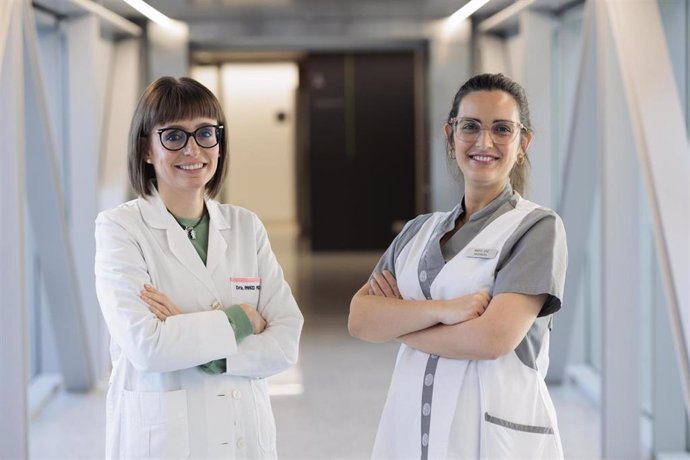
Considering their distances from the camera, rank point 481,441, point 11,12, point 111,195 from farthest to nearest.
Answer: point 111,195 < point 11,12 < point 481,441

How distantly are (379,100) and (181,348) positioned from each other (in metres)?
11.8

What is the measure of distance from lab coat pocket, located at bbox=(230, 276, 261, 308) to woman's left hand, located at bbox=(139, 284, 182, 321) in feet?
0.55

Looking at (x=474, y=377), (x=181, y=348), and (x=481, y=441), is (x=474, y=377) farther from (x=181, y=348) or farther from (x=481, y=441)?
(x=181, y=348)

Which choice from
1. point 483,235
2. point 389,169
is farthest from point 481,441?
point 389,169

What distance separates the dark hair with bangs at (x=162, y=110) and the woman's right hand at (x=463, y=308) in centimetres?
74

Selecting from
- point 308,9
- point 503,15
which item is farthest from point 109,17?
point 503,15

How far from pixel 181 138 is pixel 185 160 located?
0.06 m

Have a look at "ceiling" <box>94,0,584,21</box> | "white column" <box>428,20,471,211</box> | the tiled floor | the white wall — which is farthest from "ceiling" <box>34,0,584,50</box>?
the white wall

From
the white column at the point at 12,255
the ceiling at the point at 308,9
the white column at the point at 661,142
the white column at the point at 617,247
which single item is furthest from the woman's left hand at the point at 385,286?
the ceiling at the point at 308,9

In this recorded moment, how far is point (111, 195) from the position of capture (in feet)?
21.9

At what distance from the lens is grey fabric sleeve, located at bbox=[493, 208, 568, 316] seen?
6.83 feet

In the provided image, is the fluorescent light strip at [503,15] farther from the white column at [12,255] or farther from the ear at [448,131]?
the ear at [448,131]

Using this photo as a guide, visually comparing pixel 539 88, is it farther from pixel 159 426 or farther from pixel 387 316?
pixel 159 426

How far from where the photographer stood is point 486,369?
2.14m
